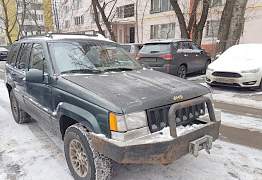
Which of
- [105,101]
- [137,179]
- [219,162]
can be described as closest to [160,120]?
[105,101]

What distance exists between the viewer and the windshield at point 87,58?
3.71 metres

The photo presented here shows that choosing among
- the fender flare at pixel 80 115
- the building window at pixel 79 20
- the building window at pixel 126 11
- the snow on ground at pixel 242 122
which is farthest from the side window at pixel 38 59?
the building window at pixel 79 20

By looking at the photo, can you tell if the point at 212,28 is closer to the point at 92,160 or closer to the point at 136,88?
the point at 136,88

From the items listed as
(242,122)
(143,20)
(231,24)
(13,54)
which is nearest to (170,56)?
(231,24)

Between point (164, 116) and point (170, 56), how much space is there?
751 cm

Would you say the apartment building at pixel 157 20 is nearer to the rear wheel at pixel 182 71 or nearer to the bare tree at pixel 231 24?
the bare tree at pixel 231 24

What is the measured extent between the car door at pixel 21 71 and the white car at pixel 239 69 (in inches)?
240

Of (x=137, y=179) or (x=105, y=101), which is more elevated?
(x=105, y=101)

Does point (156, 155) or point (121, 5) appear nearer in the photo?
point (156, 155)

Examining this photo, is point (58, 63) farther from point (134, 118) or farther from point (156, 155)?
point (156, 155)

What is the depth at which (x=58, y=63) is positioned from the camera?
3.68m

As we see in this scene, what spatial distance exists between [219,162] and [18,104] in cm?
394

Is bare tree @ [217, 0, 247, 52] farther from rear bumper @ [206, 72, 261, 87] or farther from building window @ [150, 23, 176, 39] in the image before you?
building window @ [150, 23, 176, 39]

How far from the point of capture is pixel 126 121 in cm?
268
